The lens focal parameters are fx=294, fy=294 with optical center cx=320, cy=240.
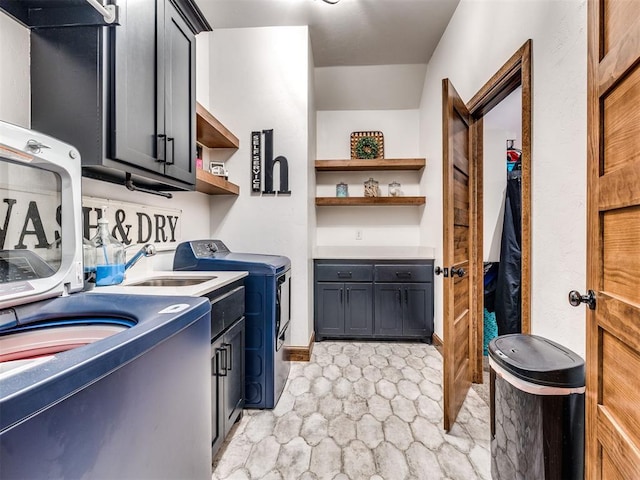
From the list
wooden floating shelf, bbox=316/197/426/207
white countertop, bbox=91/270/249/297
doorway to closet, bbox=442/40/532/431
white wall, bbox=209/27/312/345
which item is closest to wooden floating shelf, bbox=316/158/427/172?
wooden floating shelf, bbox=316/197/426/207

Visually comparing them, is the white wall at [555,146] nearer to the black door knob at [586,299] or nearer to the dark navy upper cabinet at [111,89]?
the black door knob at [586,299]

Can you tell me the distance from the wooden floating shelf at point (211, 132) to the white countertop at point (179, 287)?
1043mm

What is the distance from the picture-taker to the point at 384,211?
3607 mm

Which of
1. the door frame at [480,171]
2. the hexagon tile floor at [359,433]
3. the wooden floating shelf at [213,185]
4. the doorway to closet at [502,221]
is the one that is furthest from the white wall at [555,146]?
the wooden floating shelf at [213,185]

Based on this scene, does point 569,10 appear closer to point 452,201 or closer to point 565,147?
point 565,147

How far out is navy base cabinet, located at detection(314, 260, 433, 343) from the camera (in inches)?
121

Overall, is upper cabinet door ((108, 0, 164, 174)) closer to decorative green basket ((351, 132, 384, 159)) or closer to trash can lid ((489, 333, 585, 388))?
trash can lid ((489, 333, 585, 388))

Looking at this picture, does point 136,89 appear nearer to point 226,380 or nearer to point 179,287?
point 179,287

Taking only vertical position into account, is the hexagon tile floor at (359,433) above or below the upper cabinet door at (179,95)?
below

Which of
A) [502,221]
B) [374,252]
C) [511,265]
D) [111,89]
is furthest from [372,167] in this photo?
[111,89]

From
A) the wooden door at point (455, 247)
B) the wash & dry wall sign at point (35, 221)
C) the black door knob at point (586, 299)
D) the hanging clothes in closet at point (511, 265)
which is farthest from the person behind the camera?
the hanging clothes in closet at point (511, 265)

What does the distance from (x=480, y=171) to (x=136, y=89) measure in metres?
2.24

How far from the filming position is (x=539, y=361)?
113cm

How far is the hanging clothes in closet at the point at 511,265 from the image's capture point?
2.57m
